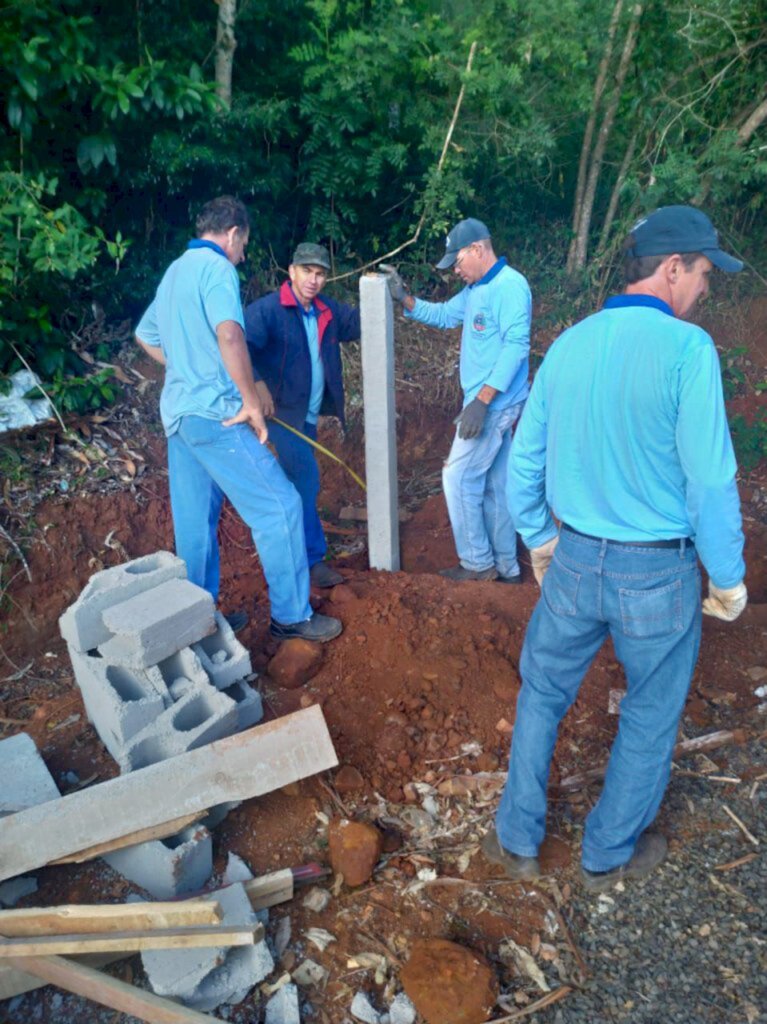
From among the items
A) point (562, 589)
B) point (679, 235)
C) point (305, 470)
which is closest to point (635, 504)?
point (562, 589)

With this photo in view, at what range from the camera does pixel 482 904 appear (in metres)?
2.93

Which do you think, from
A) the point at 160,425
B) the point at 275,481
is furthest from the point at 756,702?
the point at 160,425

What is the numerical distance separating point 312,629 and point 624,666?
198 centimetres

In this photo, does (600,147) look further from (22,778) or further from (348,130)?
(22,778)

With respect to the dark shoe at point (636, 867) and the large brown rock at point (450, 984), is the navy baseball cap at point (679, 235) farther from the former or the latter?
the large brown rock at point (450, 984)

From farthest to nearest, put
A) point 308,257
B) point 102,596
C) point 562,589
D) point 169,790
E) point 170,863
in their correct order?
1. point 308,257
2. point 102,596
3. point 169,790
4. point 170,863
5. point 562,589

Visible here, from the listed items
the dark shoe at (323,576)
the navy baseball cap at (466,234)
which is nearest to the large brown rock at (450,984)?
the dark shoe at (323,576)

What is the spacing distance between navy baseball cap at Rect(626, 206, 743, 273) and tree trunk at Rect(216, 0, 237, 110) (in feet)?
14.8

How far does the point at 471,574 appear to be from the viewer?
5.26 m

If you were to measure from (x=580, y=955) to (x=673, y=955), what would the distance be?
1.07 feet

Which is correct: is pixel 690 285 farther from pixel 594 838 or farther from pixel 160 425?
pixel 160 425

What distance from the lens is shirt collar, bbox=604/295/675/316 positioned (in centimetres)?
245

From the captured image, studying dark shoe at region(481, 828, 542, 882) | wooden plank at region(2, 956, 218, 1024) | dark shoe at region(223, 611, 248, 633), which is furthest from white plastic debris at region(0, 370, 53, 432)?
dark shoe at region(481, 828, 542, 882)

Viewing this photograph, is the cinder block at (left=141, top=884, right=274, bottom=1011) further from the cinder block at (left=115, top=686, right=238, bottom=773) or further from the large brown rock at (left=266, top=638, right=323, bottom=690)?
the large brown rock at (left=266, top=638, right=323, bottom=690)
